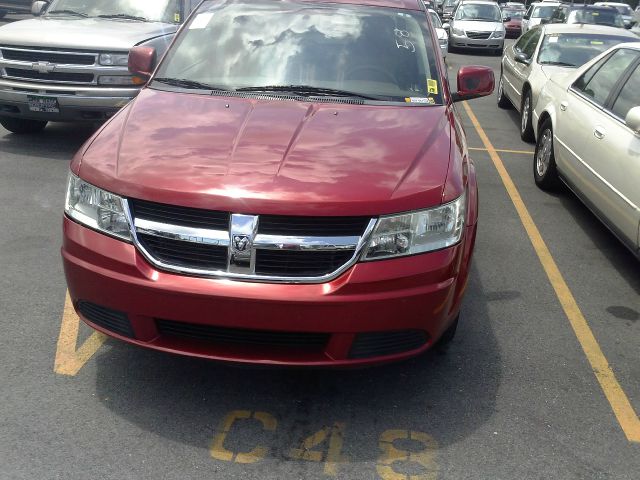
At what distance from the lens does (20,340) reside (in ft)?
13.4

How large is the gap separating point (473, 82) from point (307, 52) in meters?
1.36

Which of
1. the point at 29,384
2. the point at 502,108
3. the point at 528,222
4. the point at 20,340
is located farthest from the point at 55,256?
the point at 502,108

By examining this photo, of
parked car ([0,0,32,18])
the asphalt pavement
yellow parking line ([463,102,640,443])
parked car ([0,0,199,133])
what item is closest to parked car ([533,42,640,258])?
yellow parking line ([463,102,640,443])

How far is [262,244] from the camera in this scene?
3.14 m

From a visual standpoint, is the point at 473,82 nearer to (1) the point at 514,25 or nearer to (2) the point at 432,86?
(2) the point at 432,86

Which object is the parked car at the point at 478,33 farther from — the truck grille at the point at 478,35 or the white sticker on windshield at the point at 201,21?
the white sticker on windshield at the point at 201,21

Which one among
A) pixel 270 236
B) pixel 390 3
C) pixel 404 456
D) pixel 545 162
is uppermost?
pixel 390 3

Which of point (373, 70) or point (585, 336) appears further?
point (373, 70)

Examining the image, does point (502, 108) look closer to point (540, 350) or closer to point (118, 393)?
point (540, 350)

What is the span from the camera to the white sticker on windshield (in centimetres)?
501

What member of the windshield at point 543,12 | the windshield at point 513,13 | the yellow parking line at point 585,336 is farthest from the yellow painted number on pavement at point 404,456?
the windshield at point 513,13

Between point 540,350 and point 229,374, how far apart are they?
1.70 meters

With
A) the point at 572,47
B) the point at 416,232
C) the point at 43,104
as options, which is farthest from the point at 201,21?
the point at 572,47

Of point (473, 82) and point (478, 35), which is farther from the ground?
point (473, 82)
